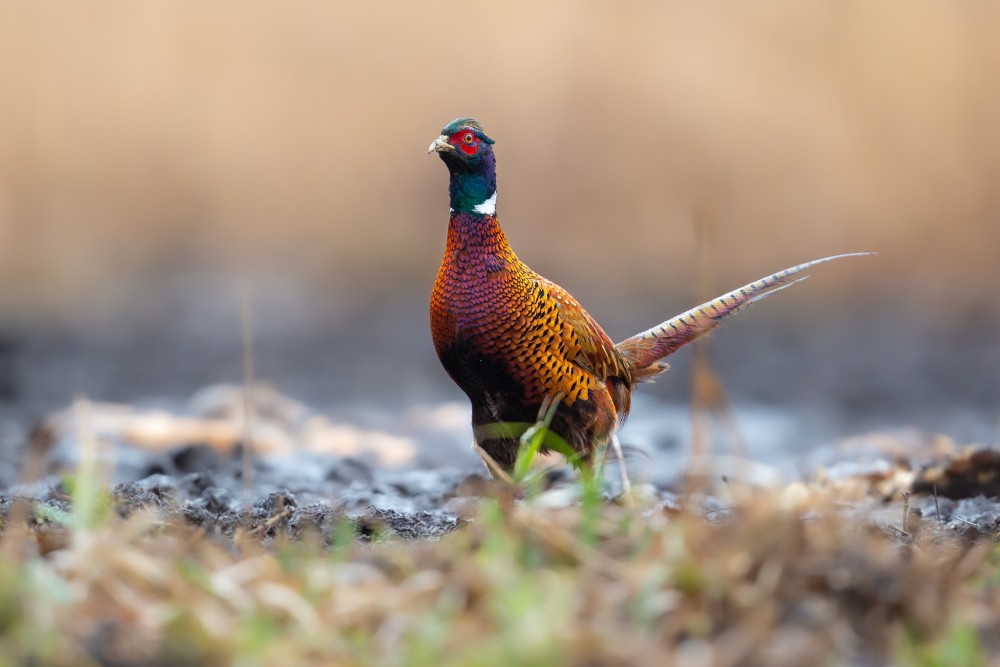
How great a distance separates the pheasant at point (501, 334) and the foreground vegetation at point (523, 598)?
1.94 meters

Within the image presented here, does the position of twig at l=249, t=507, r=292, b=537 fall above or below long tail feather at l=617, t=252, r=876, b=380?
below

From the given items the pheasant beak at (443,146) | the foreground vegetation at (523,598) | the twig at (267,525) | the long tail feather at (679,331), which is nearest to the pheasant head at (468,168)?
the pheasant beak at (443,146)

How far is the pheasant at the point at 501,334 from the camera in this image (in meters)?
5.18

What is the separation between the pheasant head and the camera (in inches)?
210

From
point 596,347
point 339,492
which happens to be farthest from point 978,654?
point 339,492

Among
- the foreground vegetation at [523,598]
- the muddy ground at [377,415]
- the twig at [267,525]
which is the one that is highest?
the foreground vegetation at [523,598]

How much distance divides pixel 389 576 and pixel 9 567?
862 millimetres

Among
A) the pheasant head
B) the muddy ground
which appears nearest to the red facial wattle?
the pheasant head

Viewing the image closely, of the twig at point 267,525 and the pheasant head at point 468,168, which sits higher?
the pheasant head at point 468,168

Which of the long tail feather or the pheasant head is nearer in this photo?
the pheasant head

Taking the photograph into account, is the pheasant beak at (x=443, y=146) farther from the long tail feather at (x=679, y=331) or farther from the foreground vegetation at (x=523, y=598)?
the foreground vegetation at (x=523, y=598)

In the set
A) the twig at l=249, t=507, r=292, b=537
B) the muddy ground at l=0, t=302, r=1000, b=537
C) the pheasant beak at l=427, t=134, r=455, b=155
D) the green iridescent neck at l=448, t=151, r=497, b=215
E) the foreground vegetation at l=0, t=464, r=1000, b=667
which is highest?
the pheasant beak at l=427, t=134, r=455, b=155

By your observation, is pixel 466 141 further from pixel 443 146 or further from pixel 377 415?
pixel 377 415

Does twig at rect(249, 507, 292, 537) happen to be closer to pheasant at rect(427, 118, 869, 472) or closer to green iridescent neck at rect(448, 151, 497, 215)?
pheasant at rect(427, 118, 869, 472)
